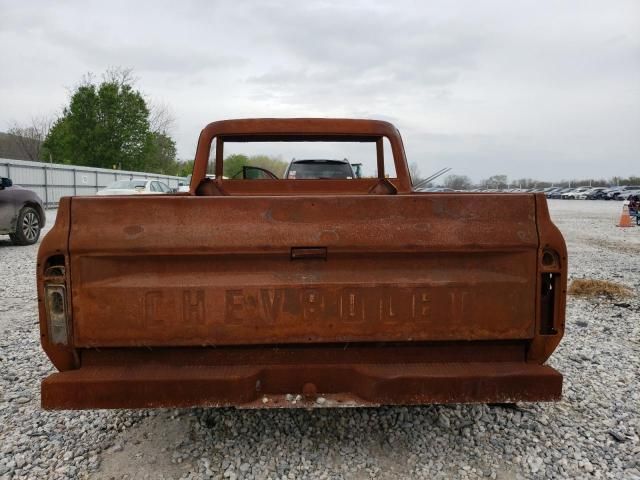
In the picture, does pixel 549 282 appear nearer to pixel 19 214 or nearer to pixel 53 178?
pixel 19 214

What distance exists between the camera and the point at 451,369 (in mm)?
2232

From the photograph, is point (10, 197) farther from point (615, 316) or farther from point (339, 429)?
point (615, 316)

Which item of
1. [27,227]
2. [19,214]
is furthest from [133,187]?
[19,214]

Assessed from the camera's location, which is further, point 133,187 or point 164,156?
point 164,156

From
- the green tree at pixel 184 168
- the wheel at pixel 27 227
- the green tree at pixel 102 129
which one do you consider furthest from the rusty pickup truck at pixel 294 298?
the green tree at pixel 184 168

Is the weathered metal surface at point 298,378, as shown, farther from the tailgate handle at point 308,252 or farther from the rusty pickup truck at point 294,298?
the tailgate handle at point 308,252

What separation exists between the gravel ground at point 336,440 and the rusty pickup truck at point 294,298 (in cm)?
56

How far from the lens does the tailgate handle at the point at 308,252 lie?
7.17 feet

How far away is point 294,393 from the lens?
2.24 m

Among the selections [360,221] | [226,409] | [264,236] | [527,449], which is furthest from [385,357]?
[226,409]

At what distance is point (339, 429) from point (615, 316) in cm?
405

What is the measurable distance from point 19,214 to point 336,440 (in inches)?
418

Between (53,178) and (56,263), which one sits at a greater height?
(53,178)

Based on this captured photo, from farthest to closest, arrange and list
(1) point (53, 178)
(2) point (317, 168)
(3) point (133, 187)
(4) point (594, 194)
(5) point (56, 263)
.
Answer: (4) point (594, 194) < (1) point (53, 178) < (3) point (133, 187) < (2) point (317, 168) < (5) point (56, 263)
